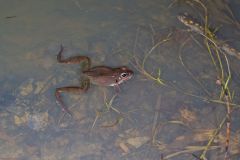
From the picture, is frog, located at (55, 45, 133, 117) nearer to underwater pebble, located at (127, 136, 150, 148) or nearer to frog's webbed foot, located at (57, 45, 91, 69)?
frog's webbed foot, located at (57, 45, 91, 69)

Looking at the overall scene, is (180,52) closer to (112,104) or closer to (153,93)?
(153,93)

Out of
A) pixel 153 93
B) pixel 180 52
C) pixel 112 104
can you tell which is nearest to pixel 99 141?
pixel 112 104

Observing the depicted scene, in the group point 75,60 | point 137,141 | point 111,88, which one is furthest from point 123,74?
point 137,141

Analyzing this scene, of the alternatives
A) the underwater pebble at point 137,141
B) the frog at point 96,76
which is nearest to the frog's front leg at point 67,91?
the frog at point 96,76

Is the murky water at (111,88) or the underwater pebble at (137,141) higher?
the murky water at (111,88)

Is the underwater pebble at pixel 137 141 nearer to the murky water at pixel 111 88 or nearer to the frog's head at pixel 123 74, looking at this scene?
the murky water at pixel 111 88
